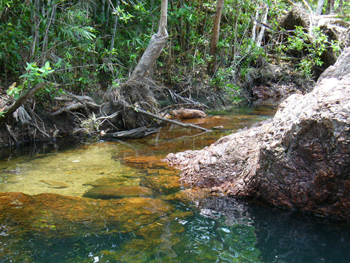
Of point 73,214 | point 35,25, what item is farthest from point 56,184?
point 35,25

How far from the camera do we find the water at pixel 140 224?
6.21 feet

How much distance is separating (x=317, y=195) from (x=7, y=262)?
236 centimetres

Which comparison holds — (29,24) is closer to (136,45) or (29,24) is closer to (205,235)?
(136,45)

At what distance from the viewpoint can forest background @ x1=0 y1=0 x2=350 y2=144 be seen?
225 inches

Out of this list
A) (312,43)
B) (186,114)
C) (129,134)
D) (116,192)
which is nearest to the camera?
(116,192)

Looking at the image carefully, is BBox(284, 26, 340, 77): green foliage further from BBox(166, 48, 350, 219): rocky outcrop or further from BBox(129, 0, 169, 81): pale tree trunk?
BBox(166, 48, 350, 219): rocky outcrop

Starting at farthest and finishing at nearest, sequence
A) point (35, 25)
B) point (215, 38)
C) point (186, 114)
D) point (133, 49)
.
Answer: point (215, 38) < point (133, 49) < point (186, 114) < point (35, 25)

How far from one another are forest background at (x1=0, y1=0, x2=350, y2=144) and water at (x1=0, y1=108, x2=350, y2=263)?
5.11ft

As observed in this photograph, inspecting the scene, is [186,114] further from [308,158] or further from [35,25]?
[308,158]

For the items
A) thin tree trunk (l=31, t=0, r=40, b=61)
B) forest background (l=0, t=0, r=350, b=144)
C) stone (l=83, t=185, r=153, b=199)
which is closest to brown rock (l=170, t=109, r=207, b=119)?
forest background (l=0, t=0, r=350, b=144)

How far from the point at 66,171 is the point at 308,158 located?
9.54 ft

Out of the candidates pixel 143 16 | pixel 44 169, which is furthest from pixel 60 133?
pixel 143 16

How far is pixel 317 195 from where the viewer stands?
2.39 metres

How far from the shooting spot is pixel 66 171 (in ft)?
12.2
